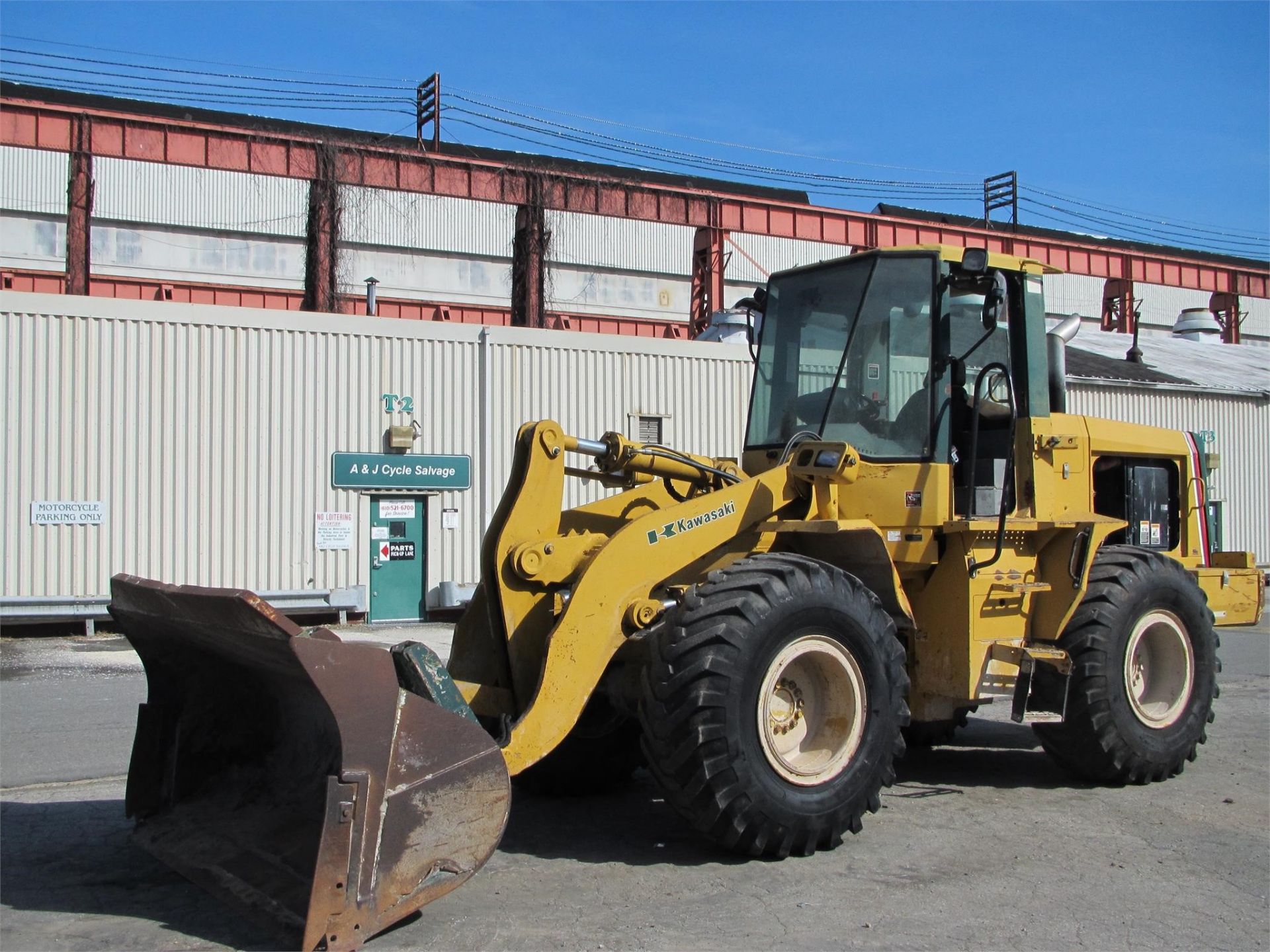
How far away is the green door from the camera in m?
17.7

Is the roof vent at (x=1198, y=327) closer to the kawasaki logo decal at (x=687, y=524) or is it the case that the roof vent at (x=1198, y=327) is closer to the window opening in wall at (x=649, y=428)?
the window opening in wall at (x=649, y=428)

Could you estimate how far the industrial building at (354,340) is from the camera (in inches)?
639

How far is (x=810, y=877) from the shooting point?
5191 mm

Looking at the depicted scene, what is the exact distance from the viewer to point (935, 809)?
648cm

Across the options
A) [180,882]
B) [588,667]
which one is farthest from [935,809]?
[180,882]

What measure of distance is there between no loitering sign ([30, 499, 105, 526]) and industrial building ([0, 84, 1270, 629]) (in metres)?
0.03

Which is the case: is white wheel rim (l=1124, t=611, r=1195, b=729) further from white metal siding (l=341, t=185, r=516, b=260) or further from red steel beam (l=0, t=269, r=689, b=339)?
white metal siding (l=341, t=185, r=516, b=260)

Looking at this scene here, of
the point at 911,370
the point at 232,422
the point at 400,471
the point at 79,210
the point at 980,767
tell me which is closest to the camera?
the point at 911,370

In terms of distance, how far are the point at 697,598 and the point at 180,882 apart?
2557mm

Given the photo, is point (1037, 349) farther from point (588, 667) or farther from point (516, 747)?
point (516, 747)

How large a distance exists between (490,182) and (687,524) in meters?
26.5

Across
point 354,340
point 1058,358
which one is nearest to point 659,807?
point 1058,358

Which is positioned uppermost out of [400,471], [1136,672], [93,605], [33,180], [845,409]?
[33,180]

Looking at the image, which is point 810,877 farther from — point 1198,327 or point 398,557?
point 1198,327
